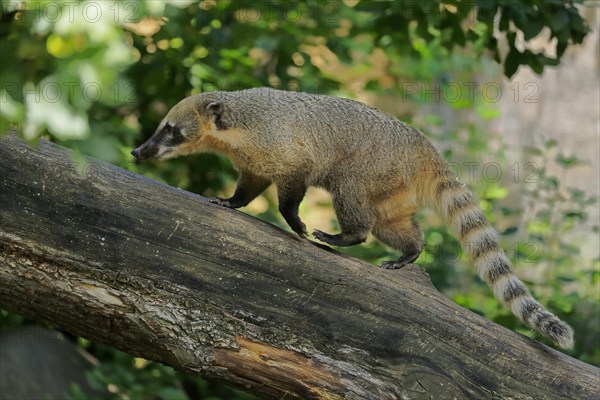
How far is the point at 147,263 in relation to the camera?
4.16 m

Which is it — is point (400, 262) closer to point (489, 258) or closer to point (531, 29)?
point (489, 258)

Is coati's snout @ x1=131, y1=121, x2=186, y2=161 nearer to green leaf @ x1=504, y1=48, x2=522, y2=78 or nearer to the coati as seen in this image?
the coati

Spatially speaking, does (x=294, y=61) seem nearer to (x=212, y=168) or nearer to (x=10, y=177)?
(x=212, y=168)

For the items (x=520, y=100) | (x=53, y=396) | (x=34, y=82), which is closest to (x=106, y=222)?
(x=34, y=82)

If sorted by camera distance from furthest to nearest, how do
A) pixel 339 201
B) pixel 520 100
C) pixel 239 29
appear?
pixel 520 100 < pixel 239 29 < pixel 339 201

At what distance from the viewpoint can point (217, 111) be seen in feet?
18.1

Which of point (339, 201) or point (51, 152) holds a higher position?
point (51, 152)

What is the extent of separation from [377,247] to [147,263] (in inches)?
129

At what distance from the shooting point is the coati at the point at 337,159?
541 cm

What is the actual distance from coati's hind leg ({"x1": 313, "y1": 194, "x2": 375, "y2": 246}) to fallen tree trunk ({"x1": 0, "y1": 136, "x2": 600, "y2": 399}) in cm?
86

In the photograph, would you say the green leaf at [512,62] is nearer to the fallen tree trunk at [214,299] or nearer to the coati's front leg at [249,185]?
the coati's front leg at [249,185]

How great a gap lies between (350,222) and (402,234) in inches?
20.3

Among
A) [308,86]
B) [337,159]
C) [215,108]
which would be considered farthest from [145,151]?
[308,86]

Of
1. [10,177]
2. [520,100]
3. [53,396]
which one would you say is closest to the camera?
[10,177]
